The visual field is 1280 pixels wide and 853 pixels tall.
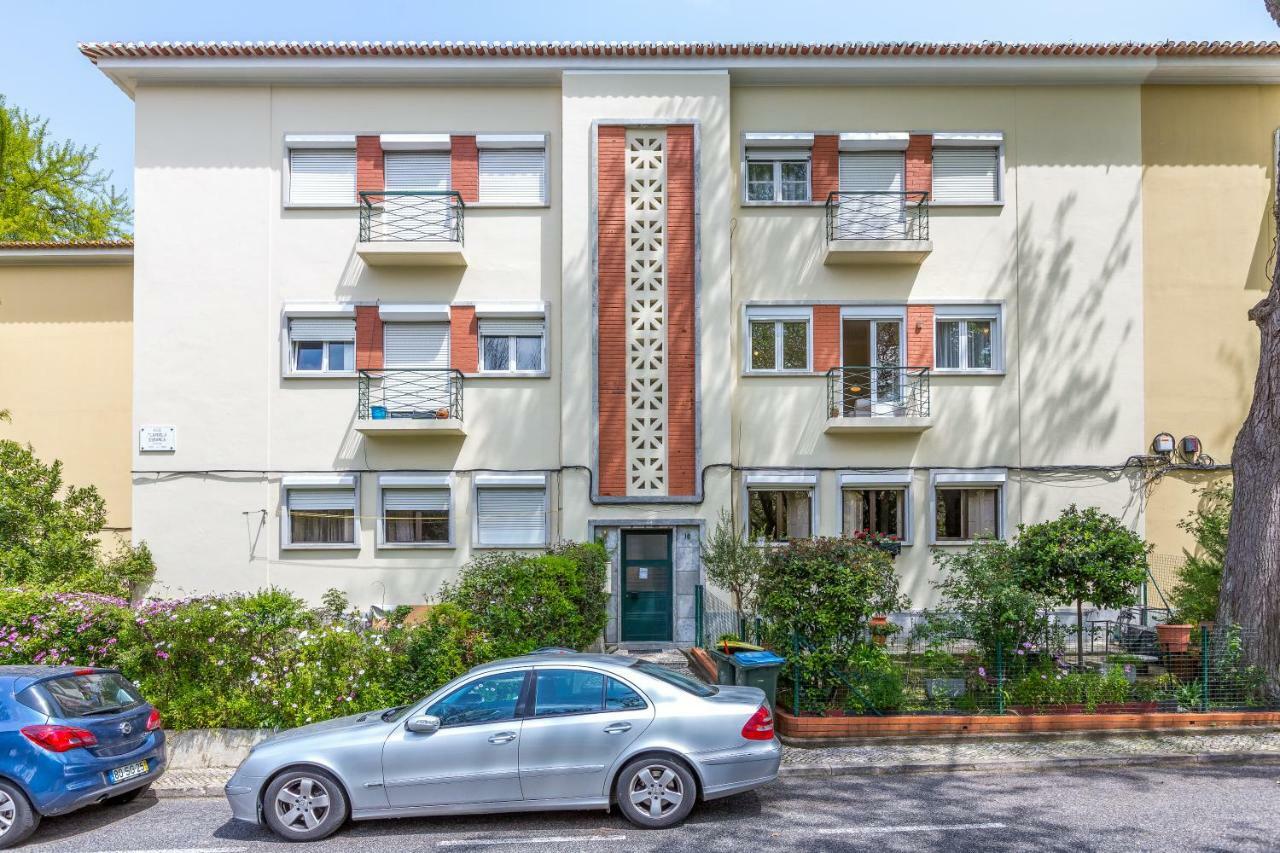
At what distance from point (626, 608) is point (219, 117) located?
12244 mm

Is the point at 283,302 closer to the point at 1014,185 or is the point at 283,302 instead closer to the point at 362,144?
the point at 362,144

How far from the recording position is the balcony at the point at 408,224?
16344 mm

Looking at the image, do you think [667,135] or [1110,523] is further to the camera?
[667,135]

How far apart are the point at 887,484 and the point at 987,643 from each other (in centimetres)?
628

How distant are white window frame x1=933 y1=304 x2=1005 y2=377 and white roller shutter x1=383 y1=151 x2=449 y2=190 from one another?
9896mm

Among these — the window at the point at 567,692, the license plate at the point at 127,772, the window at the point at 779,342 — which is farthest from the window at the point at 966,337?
the license plate at the point at 127,772

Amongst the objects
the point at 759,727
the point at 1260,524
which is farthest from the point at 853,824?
the point at 1260,524

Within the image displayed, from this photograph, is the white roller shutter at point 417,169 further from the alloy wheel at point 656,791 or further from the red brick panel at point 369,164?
the alloy wheel at point 656,791

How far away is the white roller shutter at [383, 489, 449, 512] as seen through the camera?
1659cm

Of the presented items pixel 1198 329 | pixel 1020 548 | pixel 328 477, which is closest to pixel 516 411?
pixel 328 477

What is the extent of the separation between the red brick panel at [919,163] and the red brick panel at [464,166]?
8.37 m

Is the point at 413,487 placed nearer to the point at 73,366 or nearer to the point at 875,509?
the point at 73,366

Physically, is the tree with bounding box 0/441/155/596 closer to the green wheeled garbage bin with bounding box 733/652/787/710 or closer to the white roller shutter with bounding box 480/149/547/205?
the white roller shutter with bounding box 480/149/547/205

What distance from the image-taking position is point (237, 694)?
31.8 feet
